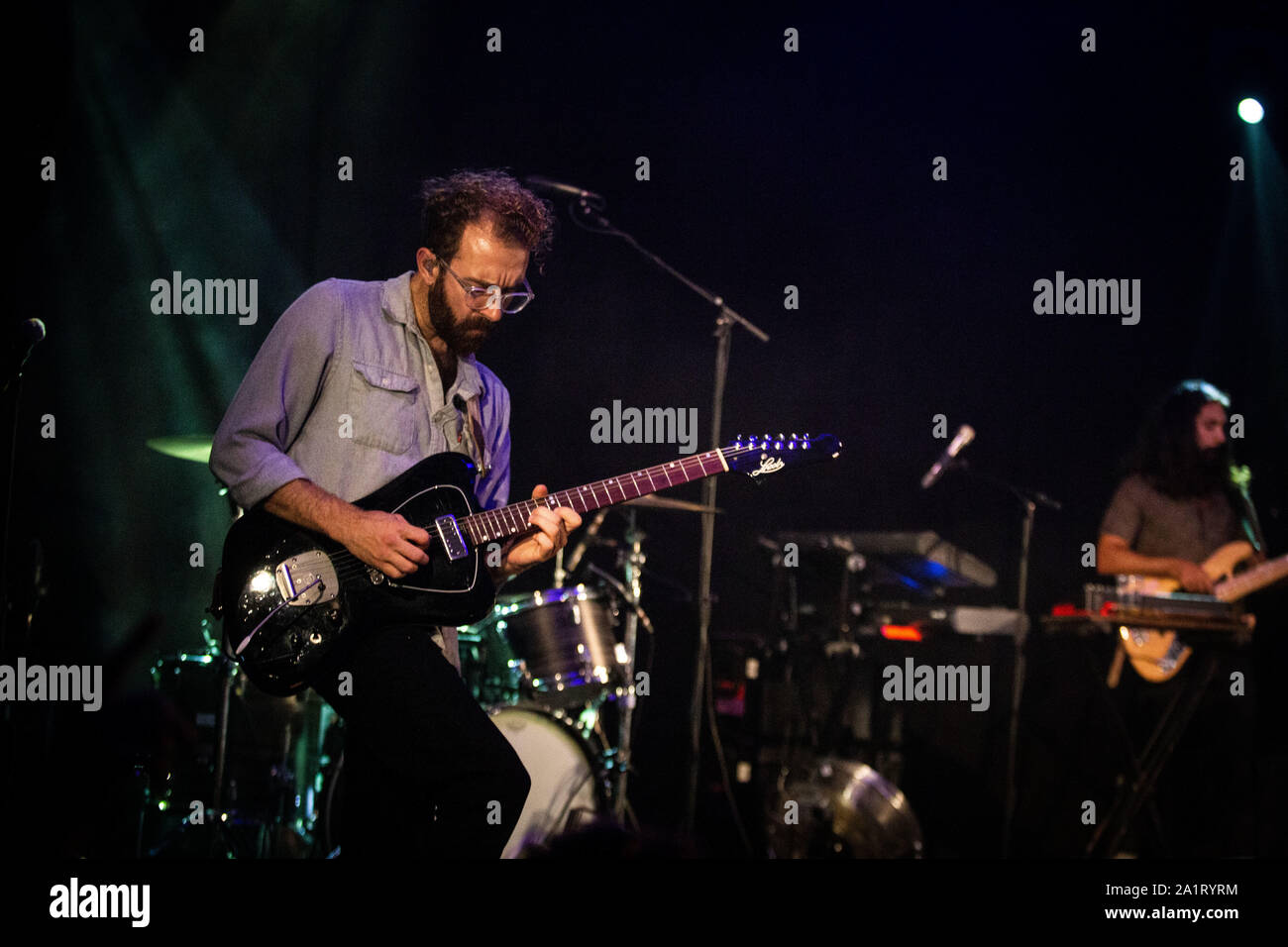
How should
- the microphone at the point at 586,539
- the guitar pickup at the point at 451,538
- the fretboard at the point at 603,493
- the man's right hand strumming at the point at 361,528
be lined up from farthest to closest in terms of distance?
the microphone at the point at 586,539 → the fretboard at the point at 603,493 → the guitar pickup at the point at 451,538 → the man's right hand strumming at the point at 361,528

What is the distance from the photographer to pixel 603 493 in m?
3.60

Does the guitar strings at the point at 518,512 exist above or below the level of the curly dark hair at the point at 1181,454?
below

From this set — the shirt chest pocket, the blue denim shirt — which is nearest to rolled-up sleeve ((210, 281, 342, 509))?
the blue denim shirt

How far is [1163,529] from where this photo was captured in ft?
17.3

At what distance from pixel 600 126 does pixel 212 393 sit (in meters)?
2.11

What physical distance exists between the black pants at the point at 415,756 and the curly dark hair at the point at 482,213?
120 centimetres

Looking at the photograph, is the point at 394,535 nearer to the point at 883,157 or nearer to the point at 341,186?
the point at 341,186

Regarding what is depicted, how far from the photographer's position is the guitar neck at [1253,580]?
16.6 feet

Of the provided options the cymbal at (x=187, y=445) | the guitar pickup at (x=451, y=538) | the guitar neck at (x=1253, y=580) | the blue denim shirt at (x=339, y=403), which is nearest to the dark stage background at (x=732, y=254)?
the guitar neck at (x=1253, y=580)

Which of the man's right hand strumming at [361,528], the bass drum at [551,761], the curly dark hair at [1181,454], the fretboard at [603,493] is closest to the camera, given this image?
the man's right hand strumming at [361,528]

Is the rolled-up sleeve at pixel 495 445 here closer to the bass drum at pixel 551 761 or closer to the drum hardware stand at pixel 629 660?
the drum hardware stand at pixel 629 660

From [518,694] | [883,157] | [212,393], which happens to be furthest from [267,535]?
[883,157]

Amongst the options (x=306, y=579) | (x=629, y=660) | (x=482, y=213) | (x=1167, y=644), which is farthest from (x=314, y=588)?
(x=1167, y=644)

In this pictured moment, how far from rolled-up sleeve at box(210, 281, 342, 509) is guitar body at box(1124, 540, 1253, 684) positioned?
383cm
